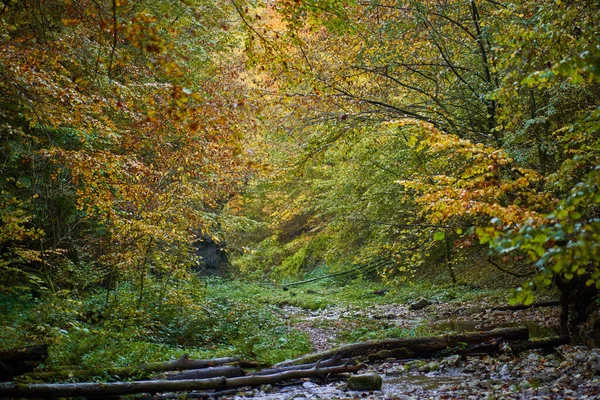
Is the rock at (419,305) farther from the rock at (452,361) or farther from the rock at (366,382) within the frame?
the rock at (366,382)

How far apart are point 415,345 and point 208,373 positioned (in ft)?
11.4

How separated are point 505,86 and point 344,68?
4862 millimetres

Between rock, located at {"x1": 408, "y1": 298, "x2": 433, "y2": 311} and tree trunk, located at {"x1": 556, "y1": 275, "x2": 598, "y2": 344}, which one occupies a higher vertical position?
tree trunk, located at {"x1": 556, "y1": 275, "x2": 598, "y2": 344}

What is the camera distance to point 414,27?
31.5 ft

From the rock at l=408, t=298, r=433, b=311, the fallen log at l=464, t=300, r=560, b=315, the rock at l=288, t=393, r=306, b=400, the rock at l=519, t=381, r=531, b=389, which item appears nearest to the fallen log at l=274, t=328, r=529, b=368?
the rock at l=288, t=393, r=306, b=400

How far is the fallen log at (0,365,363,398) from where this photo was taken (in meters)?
5.07

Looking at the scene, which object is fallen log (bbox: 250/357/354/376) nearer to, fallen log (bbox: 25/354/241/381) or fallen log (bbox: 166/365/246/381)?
fallen log (bbox: 166/365/246/381)

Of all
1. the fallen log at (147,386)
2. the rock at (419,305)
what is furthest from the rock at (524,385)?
the rock at (419,305)

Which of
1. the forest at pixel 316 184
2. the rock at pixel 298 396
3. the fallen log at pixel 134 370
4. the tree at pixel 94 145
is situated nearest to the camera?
the forest at pixel 316 184

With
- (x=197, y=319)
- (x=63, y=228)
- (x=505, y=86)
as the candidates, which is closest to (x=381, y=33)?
(x=505, y=86)

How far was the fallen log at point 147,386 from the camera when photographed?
507 centimetres

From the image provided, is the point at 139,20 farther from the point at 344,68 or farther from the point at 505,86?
the point at 344,68

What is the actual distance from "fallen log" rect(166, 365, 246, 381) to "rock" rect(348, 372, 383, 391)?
5.31 feet

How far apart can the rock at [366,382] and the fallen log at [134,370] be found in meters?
Result: 1.94
